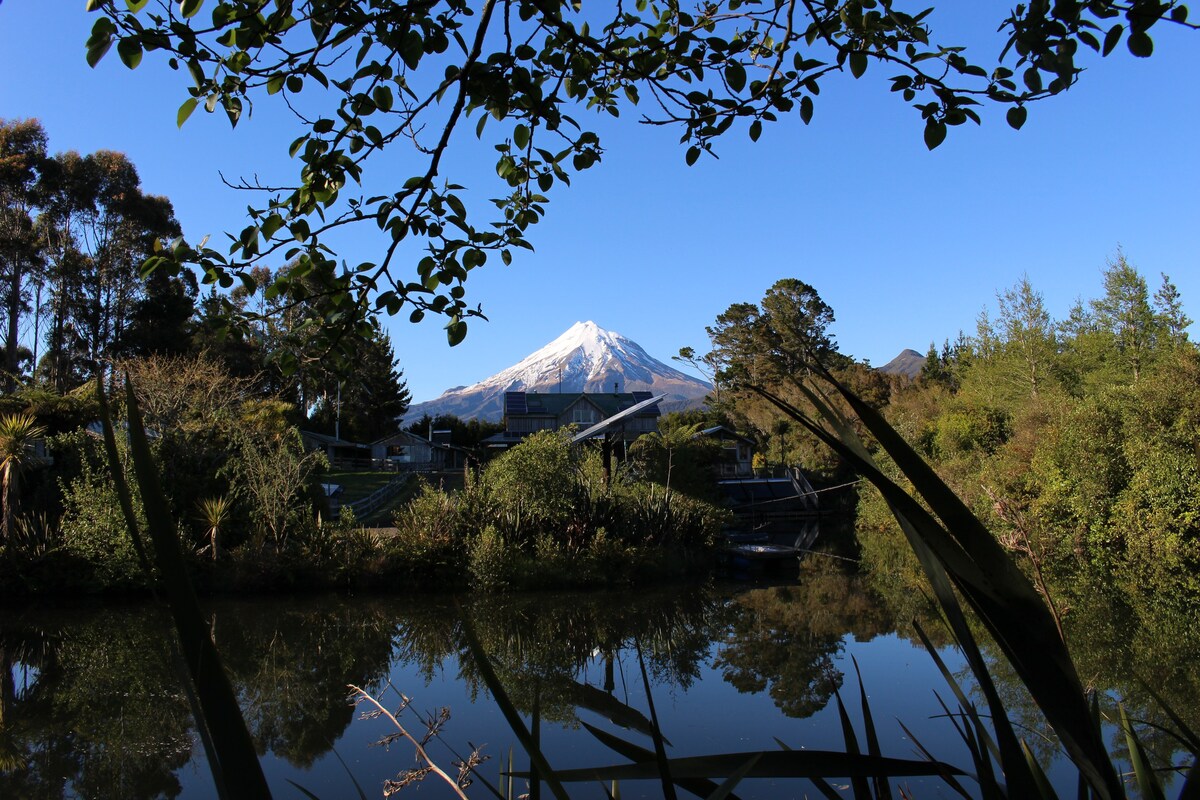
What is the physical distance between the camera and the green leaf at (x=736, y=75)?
8.86 feet

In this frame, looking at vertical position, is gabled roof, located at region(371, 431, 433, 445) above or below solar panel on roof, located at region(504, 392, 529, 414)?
below

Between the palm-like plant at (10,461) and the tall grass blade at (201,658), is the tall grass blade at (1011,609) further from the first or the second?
the palm-like plant at (10,461)

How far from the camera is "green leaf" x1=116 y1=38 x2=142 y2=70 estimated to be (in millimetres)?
1981

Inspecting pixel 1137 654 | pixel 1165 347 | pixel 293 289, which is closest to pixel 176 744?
pixel 293 289

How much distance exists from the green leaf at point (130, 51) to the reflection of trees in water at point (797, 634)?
744cm

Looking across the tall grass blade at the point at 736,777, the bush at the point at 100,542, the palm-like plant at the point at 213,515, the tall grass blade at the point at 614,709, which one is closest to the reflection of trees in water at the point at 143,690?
the bush at the point at 100,542

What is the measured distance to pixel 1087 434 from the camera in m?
19.9

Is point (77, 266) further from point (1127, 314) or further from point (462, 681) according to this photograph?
point (1127, 314)

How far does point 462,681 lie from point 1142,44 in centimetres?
1064

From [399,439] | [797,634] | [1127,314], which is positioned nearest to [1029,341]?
[1127,314]

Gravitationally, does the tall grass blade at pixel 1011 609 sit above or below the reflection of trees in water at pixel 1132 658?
above

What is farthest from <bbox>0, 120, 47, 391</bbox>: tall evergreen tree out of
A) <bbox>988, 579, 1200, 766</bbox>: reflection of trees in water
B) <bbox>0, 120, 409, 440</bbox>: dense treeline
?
<bbox>988, 579, 1200, 766</bbox>: reflection of trees in water

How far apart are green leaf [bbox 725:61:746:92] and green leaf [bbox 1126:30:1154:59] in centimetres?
110

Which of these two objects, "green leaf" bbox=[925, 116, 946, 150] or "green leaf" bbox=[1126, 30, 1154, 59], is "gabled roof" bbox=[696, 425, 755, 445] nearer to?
"green leaf" bbox=[925, 116, 946, 150]
